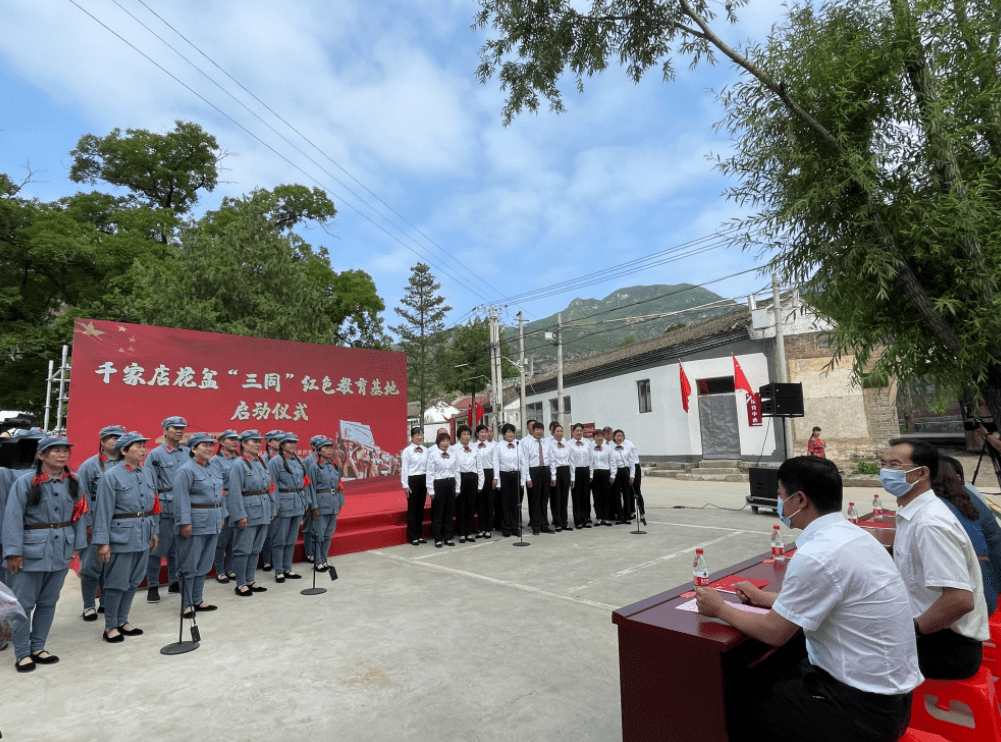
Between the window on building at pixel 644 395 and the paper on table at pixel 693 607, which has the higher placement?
the window on building at pixel 644 395

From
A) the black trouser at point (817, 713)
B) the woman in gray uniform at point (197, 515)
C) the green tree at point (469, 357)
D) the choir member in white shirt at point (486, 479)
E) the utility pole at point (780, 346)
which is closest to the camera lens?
the black trouser at point (817, 713)

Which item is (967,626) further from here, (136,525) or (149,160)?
(149,160)

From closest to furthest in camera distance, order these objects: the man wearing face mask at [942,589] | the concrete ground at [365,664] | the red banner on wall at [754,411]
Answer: the man wearing face mask at [942,589] → the concrete ground at [365,664] → the red banner on wall at [754,411]

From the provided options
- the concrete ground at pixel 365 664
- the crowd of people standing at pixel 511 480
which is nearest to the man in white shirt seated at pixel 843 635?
the concrete ground at pixel 365 664

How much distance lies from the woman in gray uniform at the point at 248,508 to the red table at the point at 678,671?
4245 mm

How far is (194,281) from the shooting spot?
10594mm

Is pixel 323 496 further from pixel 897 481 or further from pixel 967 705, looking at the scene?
pixel 967 705

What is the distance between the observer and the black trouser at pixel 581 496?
8.73 metres

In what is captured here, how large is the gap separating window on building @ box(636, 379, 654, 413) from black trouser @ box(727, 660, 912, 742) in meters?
17.2

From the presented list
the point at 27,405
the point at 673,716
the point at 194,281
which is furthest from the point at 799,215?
the point at 27,405

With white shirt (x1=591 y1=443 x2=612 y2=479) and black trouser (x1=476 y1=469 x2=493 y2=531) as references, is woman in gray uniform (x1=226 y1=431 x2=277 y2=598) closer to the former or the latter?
black trouser (x1=476 y1=469 x2=493 y2=531)

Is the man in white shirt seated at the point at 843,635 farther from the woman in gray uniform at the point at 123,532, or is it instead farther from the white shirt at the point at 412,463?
the white shirt at the point at 412,463

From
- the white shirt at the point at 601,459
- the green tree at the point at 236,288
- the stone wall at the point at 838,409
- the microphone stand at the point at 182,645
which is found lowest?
the microphone stand at the point at 182,645

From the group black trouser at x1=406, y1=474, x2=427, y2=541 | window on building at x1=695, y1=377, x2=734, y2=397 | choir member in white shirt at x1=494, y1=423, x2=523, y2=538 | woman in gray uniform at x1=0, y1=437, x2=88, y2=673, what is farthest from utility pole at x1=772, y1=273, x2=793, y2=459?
woman in gray uniform at x1=0, y1=437, x2=88, y2=673
